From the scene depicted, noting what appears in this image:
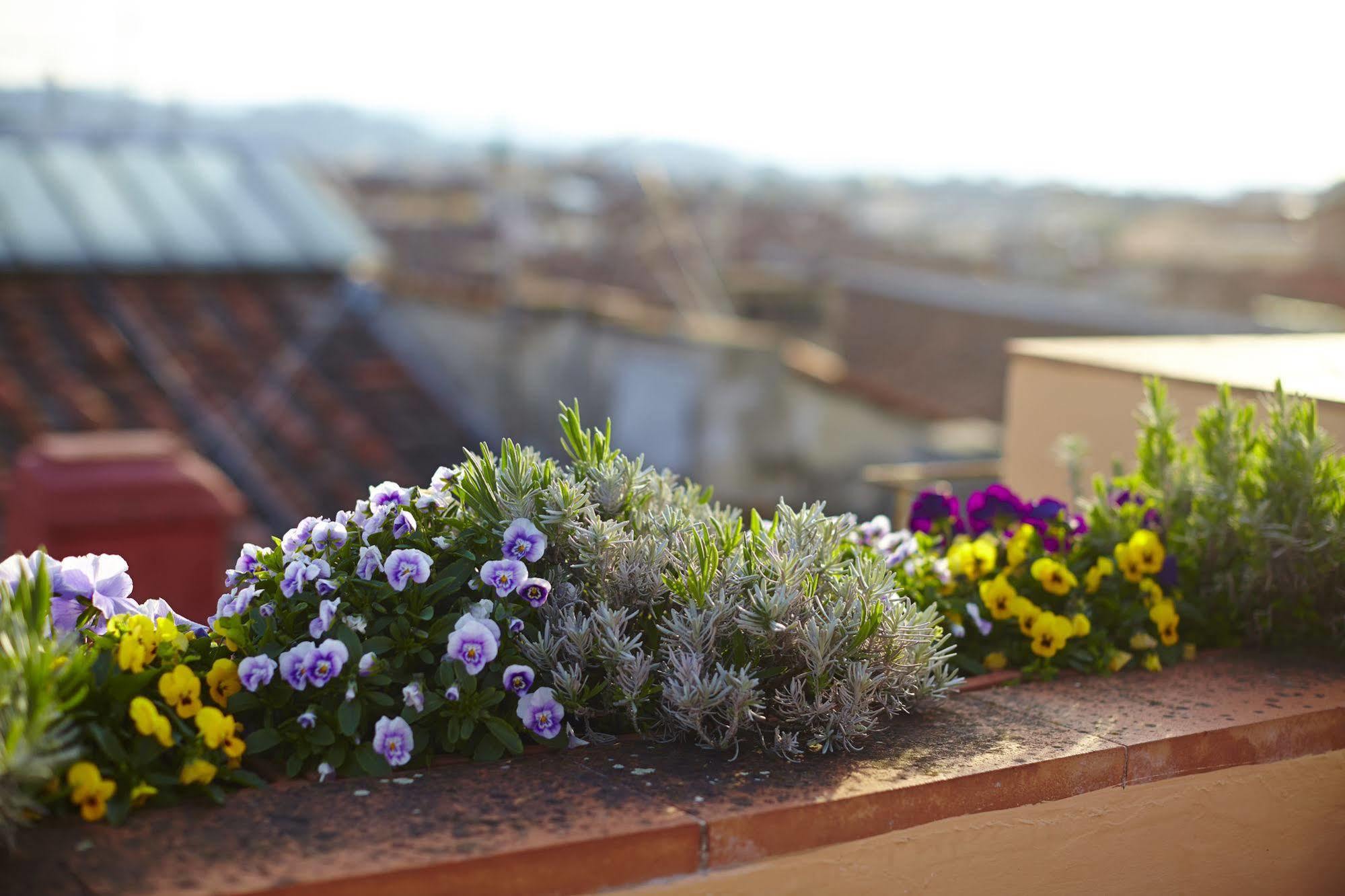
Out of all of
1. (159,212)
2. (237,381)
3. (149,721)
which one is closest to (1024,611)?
(149,721)

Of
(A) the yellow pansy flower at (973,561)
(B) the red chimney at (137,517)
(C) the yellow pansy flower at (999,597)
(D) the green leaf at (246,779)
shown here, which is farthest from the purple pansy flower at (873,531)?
(B) the red chimney at (137,517)

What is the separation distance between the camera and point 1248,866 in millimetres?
2236

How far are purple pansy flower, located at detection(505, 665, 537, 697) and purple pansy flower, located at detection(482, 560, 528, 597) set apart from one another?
121 millimetres

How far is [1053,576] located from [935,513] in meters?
0.41

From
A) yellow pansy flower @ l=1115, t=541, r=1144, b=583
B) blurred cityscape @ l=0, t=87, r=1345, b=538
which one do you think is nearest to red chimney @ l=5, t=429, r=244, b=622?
blurred cityscape @ l=0, t=87, r=1345, b=538

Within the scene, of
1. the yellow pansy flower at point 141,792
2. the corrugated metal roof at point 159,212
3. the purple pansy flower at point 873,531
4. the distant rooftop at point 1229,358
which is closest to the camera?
the yellow pansy flower at point 141,792

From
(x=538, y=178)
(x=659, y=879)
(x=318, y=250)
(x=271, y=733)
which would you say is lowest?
(x=659, y=879)

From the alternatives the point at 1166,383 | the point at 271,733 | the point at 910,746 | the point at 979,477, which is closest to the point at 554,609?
the point at 271,733

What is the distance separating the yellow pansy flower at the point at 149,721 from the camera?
1.66 metres

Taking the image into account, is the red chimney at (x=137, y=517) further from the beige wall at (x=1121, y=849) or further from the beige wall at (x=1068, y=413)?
the beige wall at (x=1121, y=849)

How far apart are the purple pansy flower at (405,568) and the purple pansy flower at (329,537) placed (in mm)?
117

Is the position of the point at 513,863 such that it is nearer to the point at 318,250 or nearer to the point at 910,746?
the point at 910,746

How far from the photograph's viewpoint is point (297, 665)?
181cm

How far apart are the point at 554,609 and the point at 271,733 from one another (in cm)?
46
